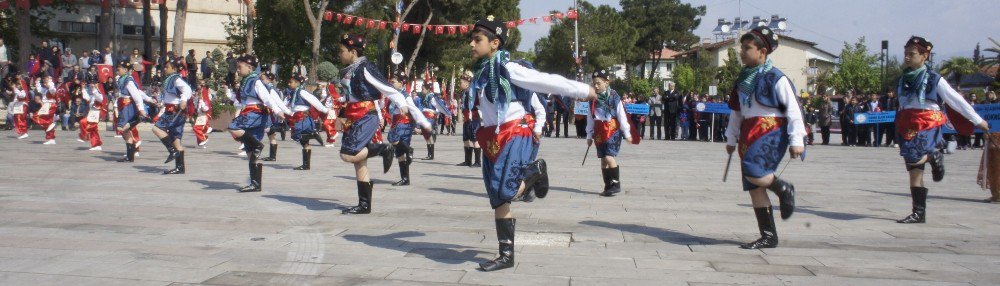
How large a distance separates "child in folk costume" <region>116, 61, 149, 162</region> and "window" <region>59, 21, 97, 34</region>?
131 feet

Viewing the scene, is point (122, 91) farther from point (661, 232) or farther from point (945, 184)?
point (945, 184)

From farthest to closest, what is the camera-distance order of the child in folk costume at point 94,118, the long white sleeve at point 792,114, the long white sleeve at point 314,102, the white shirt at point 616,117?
the child in folk costume at point 94,118, the long white sleeve at point 314,102, the white shirt at point 616,117, the long white sleeve at point 792,114

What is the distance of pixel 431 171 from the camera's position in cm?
1555

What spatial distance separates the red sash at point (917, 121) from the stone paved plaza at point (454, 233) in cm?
92

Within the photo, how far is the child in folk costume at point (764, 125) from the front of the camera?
23.0 feet

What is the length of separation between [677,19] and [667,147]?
236ft

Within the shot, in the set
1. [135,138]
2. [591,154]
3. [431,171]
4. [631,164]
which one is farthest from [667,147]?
[135,138]

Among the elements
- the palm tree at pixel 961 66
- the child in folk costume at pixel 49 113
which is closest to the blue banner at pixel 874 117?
the child in folk costume at pixel 49 113

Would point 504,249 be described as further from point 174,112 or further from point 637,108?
point 637,108

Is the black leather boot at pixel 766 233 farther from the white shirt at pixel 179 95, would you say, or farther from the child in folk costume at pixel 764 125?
the white shirt at pixel 179 95

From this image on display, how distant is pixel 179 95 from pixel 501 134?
936 cm

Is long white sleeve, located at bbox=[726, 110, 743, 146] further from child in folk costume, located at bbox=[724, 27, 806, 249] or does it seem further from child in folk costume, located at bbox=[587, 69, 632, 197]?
child in folk costume, located at bbox=[587, 69, 632, 197]

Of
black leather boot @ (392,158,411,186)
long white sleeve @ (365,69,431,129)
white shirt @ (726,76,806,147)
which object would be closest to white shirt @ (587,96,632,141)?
black leather boot @ (392,158,411,186)

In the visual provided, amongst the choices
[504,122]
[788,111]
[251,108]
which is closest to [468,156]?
[251,108]
